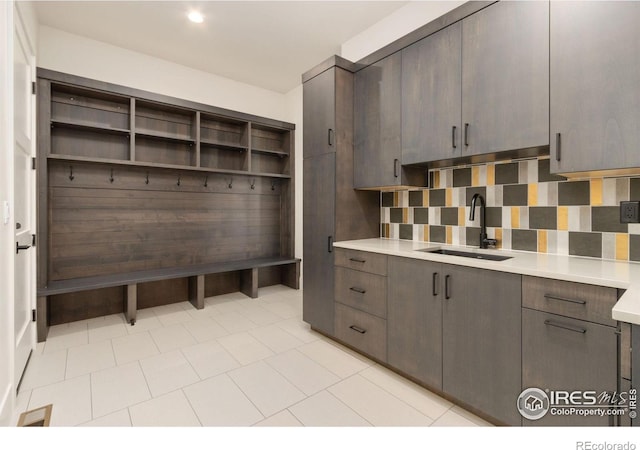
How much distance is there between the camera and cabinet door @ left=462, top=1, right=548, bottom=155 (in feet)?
5.56

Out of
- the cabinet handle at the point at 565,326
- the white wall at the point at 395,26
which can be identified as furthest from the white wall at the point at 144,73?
the cabinet handle at the point at 565,326

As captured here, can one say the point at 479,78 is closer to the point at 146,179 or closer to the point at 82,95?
the point at 146,179

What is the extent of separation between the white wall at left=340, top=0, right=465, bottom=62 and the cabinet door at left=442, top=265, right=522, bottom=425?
210 centimetres

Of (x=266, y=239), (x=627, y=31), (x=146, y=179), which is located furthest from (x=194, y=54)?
(x=627, y=31)

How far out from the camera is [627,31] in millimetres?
1423

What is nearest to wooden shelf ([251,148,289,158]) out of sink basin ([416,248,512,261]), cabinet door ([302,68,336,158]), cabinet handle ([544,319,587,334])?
cabinet door ([302,68,336,158])

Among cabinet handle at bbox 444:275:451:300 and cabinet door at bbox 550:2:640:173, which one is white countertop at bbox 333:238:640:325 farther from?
cabinet door at bbox 550:2:640:173

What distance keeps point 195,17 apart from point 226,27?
0.96 feet

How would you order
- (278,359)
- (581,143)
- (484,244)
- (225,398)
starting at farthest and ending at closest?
(278,359)
(484,244)
(225,398)
(581,143)

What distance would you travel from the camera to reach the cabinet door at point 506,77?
5.56ft

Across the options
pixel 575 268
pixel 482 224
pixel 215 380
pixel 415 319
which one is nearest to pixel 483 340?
pixel 415 319
